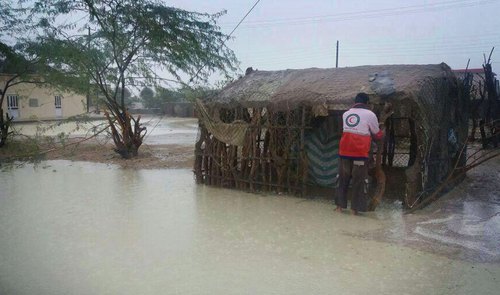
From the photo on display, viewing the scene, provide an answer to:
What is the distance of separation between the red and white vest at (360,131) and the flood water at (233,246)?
1.06 meters

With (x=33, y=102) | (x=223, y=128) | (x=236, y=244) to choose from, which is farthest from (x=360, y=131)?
(x=33, y=102)

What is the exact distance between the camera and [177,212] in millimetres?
7008

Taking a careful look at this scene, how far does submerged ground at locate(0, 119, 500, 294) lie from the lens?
415cm

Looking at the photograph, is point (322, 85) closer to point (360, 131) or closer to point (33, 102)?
point (360, 131)

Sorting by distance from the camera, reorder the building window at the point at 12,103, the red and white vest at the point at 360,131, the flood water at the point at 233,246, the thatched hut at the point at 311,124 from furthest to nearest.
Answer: the building window at the point at 12,103 < the thatched hut at the point at 311,124 < the red and white vest at the point at 360,131 < the flood water at the point at 233,246

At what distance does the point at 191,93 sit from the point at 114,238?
18.0 ft

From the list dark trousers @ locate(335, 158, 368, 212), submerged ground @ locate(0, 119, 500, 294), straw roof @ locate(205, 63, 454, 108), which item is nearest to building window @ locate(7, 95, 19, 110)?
submerged ground @ locate(0, 119, 500, 294)

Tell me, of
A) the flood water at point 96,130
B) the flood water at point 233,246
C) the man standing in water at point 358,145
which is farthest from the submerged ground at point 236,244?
the flood water at point 96,130

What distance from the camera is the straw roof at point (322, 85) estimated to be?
24.0ft

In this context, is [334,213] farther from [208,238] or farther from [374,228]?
[208,238]

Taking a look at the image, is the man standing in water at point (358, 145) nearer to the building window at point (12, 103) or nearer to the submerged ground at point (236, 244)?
the submerged ground at point (236, 244)

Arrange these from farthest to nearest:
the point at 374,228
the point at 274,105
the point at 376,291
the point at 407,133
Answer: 1. the point at 407,133
2. the point at 274,105
3. the point at 374,228
4. the point at 376,291

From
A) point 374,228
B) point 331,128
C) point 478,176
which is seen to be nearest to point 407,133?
point 478,176

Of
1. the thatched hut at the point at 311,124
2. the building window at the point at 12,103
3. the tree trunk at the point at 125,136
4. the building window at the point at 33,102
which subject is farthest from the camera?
the building window at the point at 33,102
